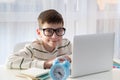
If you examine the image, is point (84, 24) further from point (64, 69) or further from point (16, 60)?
point (64, 69)

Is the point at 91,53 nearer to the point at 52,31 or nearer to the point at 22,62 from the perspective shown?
the point at 52,31

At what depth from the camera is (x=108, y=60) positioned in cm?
139

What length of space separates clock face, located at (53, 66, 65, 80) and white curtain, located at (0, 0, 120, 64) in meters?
1.52

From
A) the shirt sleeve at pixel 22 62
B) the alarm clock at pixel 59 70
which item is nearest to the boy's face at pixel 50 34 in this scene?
the shirt sleeve at pixel 22 62

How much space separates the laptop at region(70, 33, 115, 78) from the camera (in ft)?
4.06

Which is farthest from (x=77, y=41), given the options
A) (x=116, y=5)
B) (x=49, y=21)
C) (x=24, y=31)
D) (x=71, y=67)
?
(x=116, y=5)

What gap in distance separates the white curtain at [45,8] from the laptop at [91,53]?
4.46 ft

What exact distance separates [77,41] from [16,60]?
1.48 ft

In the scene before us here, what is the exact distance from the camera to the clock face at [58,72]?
1090 mm

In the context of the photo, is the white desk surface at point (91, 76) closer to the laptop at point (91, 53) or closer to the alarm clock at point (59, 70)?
the laptop at point (91, 53)

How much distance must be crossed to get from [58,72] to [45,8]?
5.17 ft

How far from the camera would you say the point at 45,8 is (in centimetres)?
259

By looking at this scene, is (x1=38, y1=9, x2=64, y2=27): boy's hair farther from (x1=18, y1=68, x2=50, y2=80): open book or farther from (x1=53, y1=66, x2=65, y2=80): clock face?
(x1=53, y1=66, x2=65, y2=80): clock face

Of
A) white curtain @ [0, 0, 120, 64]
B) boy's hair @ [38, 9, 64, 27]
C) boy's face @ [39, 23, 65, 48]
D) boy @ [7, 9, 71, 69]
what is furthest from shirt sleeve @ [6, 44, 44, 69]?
white curtain @ [0, 0, 120, 64]
